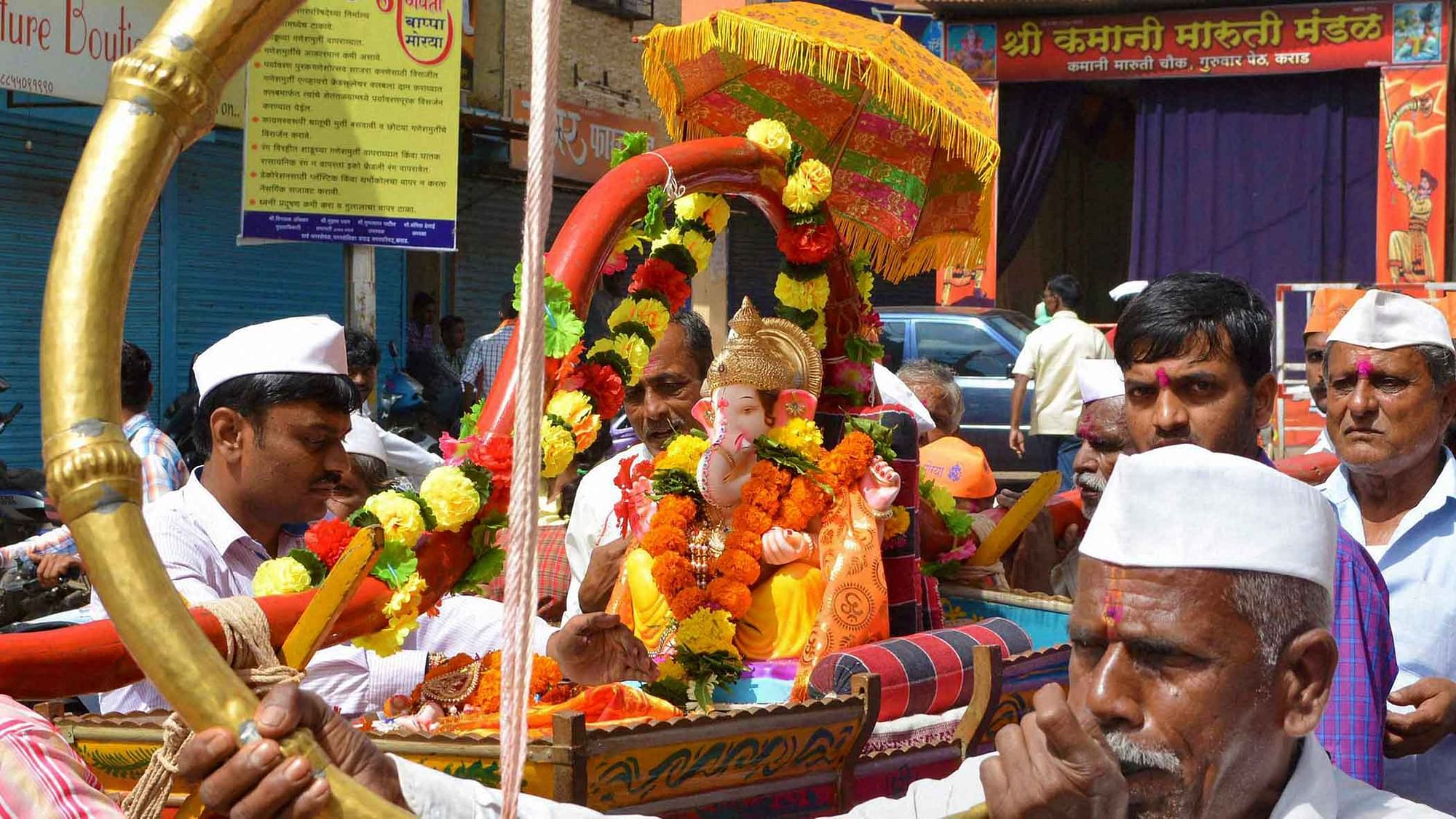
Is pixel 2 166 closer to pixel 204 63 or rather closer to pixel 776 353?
pixel 776 353

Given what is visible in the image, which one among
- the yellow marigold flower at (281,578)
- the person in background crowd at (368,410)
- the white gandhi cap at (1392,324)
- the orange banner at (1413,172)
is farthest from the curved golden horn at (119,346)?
the orange banner at (1413,172)

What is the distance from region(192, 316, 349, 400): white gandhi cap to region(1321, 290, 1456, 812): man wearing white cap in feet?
7.79

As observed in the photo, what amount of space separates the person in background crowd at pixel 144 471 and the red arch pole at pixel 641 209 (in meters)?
2.14

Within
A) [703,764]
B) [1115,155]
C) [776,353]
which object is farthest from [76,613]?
[1115,155]

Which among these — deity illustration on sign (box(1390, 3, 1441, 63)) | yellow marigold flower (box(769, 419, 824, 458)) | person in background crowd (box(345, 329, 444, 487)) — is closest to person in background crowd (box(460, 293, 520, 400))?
person in background crowd (box(345, 329, 444, 487))

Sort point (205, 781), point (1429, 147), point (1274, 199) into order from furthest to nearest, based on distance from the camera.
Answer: point (1274, 199), point (1429, 147), point (205, 781)

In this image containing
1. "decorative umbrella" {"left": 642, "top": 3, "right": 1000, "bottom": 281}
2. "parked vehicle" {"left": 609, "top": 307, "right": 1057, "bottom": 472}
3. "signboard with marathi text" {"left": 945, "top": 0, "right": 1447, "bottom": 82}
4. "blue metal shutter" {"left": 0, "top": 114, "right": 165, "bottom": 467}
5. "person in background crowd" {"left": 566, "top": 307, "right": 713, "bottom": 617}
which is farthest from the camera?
"signboard with marathi text" {"left": 945, "top": 0, "right": 1447, "bottom": 82}

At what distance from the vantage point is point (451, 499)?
3.62 m

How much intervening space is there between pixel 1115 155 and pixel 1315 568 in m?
19.1

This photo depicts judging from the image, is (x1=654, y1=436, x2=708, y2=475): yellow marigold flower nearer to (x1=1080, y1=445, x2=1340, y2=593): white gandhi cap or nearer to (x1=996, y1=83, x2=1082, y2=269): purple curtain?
(x1=1080, y1=445, x2=1340, y2=593): white gandhi cap

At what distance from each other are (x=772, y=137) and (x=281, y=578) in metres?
2.83

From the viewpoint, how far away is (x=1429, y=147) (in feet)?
50.8

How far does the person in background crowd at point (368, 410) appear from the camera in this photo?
707 cm

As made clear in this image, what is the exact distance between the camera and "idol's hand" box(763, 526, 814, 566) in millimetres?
5129
